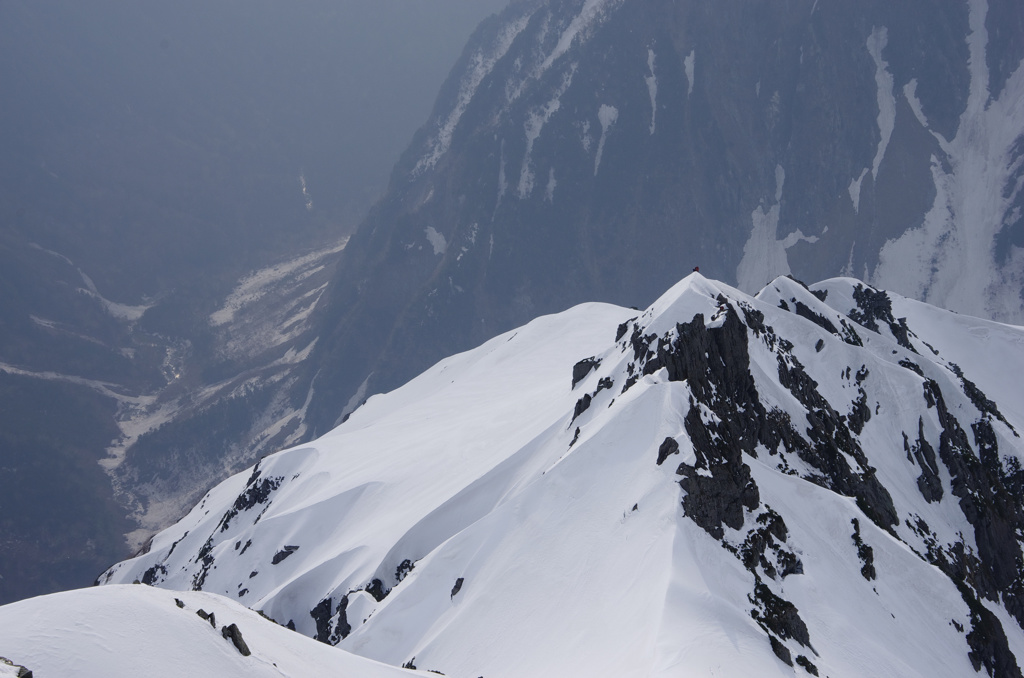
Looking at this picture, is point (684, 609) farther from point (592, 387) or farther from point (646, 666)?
point (592, 387)

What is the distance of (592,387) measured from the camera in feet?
244

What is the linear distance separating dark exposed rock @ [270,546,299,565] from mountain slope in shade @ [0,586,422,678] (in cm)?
5399

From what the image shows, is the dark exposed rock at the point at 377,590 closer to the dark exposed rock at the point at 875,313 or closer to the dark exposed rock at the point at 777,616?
the dark exposed rock at the point at 777,616

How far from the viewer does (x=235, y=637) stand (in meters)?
34.0

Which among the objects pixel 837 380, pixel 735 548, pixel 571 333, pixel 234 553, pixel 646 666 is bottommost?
pixel 646 666

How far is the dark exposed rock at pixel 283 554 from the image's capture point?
9006cm

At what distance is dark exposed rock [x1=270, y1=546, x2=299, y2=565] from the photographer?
295ft

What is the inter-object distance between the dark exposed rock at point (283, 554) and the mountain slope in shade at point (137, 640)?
54.0 metres

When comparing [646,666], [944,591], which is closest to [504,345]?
[944,591]

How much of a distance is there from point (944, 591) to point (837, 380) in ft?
101

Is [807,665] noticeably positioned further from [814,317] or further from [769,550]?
[814,317]

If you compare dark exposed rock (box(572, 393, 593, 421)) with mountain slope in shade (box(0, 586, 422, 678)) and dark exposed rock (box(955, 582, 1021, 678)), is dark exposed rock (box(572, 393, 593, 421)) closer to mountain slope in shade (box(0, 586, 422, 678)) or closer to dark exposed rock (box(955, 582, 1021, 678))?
dark exposed rock (box(955, 582, 1021, 678))

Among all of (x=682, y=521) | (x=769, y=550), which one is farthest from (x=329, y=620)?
(x=769, y=550)

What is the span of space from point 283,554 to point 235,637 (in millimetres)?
59286
